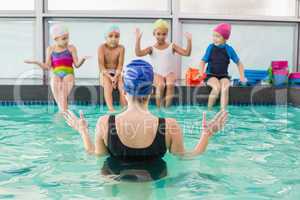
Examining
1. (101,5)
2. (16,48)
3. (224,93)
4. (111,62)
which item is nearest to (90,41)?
(101,5)

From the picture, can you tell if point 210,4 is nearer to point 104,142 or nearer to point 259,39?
point 259,39

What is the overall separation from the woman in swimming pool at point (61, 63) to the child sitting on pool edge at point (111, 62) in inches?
22.0

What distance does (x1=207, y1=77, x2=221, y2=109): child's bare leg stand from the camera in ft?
28.3

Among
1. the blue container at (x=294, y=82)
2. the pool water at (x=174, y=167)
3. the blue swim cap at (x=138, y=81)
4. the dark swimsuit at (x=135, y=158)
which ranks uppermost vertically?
the blue swim cap at (x=138, y=81)

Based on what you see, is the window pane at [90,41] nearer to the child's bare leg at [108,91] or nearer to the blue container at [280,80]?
the child's bare leg at [108,91]

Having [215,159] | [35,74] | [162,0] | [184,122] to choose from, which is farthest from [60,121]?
[162,0]

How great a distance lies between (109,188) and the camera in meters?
3.20

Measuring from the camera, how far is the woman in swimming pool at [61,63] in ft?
26.7

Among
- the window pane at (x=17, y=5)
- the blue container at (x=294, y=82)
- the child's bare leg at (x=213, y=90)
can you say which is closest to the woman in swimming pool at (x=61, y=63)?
the child's bare leg at (x=213, y=90)

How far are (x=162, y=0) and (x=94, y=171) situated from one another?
8176 mm

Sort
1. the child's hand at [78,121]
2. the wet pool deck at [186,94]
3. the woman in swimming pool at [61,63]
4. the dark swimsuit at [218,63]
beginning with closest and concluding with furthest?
the child's hand at [78,121] → the woman in swimming pool at [61,63] → the dark swimsuit at [218,63] → the wet pool deck at [186,94]

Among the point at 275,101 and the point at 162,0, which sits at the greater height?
the point at 162,0

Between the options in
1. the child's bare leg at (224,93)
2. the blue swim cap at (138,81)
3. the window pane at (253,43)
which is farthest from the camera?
the window pane at (253,43)

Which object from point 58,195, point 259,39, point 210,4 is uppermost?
point 210,4
